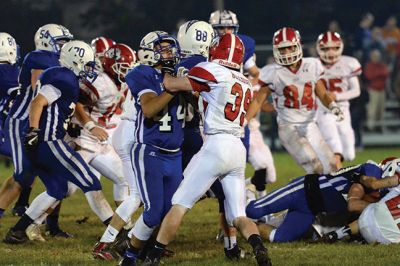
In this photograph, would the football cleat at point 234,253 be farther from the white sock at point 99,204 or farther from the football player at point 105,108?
the football player at point 105,108

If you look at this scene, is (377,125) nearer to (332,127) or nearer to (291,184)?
(332,127)

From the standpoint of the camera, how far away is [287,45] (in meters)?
9.61

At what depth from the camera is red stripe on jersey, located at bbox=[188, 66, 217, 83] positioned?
661cm

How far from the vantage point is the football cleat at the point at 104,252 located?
7348 mm

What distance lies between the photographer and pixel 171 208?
664 cm

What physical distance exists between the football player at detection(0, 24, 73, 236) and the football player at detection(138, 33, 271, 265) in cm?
207

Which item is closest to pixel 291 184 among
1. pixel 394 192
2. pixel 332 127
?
pixel 394 192

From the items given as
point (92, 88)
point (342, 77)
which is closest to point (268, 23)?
point (342, 77)

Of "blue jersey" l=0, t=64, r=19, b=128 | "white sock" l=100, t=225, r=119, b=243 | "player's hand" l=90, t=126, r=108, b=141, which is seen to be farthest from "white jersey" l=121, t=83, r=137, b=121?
"blue jersey" l=0, t=64, r=19, b=128

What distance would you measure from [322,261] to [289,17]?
1246 centimetres

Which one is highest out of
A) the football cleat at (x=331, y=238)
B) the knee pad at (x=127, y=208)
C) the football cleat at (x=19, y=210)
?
the knee pad at (x=127, y=208)

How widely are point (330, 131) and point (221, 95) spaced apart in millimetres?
4531

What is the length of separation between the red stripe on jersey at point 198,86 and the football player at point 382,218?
184cm

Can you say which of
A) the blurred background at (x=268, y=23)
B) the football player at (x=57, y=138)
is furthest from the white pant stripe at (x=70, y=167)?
the blurred background at (x=268, y=23)
